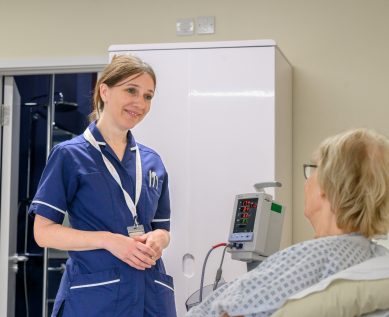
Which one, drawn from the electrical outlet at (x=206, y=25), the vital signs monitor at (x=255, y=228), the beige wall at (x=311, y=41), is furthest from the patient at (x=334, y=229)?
the electrical outlet at (x=206, y=25)

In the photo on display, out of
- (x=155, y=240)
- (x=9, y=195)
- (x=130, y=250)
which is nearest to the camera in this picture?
(x=130, y=250)

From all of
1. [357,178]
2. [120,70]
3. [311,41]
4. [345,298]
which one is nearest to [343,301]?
[345,298]

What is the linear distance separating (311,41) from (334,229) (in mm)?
2014

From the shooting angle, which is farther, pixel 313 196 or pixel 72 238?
pixel 72 238

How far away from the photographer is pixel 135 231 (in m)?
2.23

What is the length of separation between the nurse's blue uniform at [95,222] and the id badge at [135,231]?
0.05 feet

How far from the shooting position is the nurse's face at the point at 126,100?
234 cm

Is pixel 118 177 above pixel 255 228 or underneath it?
above

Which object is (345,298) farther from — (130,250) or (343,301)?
(130,250)

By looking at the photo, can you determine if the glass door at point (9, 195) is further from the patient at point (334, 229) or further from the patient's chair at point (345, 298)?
the patient's chair at point (345, 298)

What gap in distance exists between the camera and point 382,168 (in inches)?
57.3

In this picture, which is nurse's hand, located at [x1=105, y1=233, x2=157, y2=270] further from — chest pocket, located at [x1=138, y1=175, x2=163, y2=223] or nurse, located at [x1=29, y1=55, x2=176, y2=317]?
chest pocket, located at [x1=138, y1=175, x2=163, y2=223]

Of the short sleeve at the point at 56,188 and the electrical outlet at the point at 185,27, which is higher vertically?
the electrical outlet at the point at 185,27

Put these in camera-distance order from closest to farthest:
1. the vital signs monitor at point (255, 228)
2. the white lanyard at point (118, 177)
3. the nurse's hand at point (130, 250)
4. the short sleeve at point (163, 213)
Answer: the vital signs monitor at point (255, 228), the nurse's hand at point (130, 250), the white lanyard at point (118, 177), the short sleeve at point (163, 213)
